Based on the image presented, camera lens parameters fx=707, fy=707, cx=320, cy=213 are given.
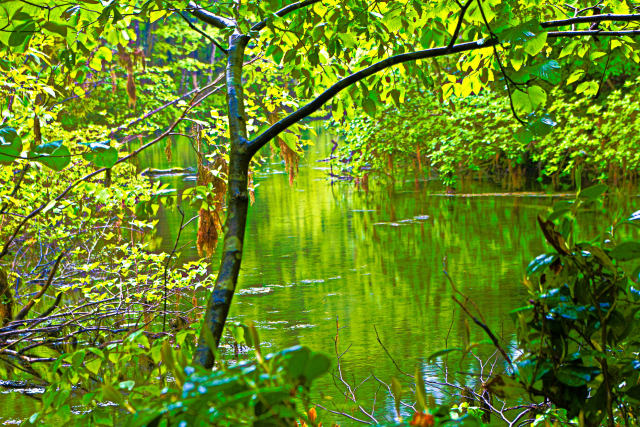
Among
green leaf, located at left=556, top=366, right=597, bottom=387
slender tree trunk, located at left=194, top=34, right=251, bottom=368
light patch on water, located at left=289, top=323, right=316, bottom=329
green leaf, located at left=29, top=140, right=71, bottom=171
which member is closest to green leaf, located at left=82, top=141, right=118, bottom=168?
green leaf, located at left=29, top=140, right=71, bottom=171

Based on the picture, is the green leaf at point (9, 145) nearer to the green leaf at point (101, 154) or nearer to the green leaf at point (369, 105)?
the green leaf at point (101, 154)

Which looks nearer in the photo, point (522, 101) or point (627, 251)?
point (627, 251)

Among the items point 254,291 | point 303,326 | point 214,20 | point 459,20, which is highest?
point 214,20

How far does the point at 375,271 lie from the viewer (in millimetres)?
10664

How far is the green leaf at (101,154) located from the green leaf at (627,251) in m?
1.02

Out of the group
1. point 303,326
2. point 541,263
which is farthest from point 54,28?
point 303,326

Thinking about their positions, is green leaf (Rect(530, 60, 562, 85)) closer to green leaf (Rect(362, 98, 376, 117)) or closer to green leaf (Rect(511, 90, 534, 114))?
green leaf (Rect(511, 90, 534, 114))

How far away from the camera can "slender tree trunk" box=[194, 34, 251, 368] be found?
1.90m

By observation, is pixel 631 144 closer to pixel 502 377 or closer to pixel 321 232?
pixel 321 232

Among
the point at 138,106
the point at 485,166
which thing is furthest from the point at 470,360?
the point at 485,166

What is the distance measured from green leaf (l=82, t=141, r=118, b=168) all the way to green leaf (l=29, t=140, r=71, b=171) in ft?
0.62

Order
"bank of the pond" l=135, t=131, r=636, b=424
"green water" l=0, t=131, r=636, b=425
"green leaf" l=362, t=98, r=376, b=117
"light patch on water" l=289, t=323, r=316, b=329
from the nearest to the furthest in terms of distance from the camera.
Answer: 1. "green leaf" l=362, t=98, r=376, b=117
2. "green water" l=0, t=131, r=636, b=425
3. "bank of the pond" l=135, t=131, r=636, b=424
4. "light patch on water" l=289, t=323, r=316, b=329

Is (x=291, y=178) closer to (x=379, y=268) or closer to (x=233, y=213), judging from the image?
(x=233, y=213)

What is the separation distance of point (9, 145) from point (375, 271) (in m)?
9.56
